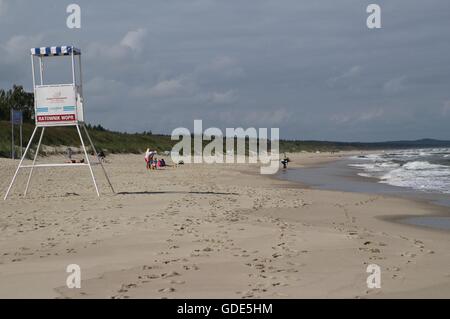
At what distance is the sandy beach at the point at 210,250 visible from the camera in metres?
6.05

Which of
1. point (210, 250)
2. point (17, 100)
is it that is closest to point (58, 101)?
point (210, 250)

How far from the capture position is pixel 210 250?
8.06m

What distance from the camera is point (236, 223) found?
11.0 m

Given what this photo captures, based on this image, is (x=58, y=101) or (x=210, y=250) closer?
(x=210, y=250)

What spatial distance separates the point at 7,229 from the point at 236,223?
166 inches

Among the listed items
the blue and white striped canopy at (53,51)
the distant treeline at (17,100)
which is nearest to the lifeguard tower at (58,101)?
the blue and white striped canopy at (53,51)

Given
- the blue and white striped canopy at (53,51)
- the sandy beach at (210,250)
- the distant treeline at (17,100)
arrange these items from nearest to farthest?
the sandy beach at (210,250)
the blue and white striped canopy at (53,51)
the distant treeline at (17,100)

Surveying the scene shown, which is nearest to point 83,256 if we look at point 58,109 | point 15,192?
point 58,109

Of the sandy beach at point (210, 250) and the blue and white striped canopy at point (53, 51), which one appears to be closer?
the sandy beach at point (210, 250)

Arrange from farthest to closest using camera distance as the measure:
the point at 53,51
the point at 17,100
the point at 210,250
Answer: the point at 17,100, the point at 53,51, the point at 210,250

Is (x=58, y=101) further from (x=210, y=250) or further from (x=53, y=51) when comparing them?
(x=210, y=250)

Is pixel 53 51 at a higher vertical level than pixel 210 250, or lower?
higher

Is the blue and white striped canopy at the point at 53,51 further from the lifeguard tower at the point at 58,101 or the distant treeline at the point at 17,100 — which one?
the distant treeline at the point at 17,100
